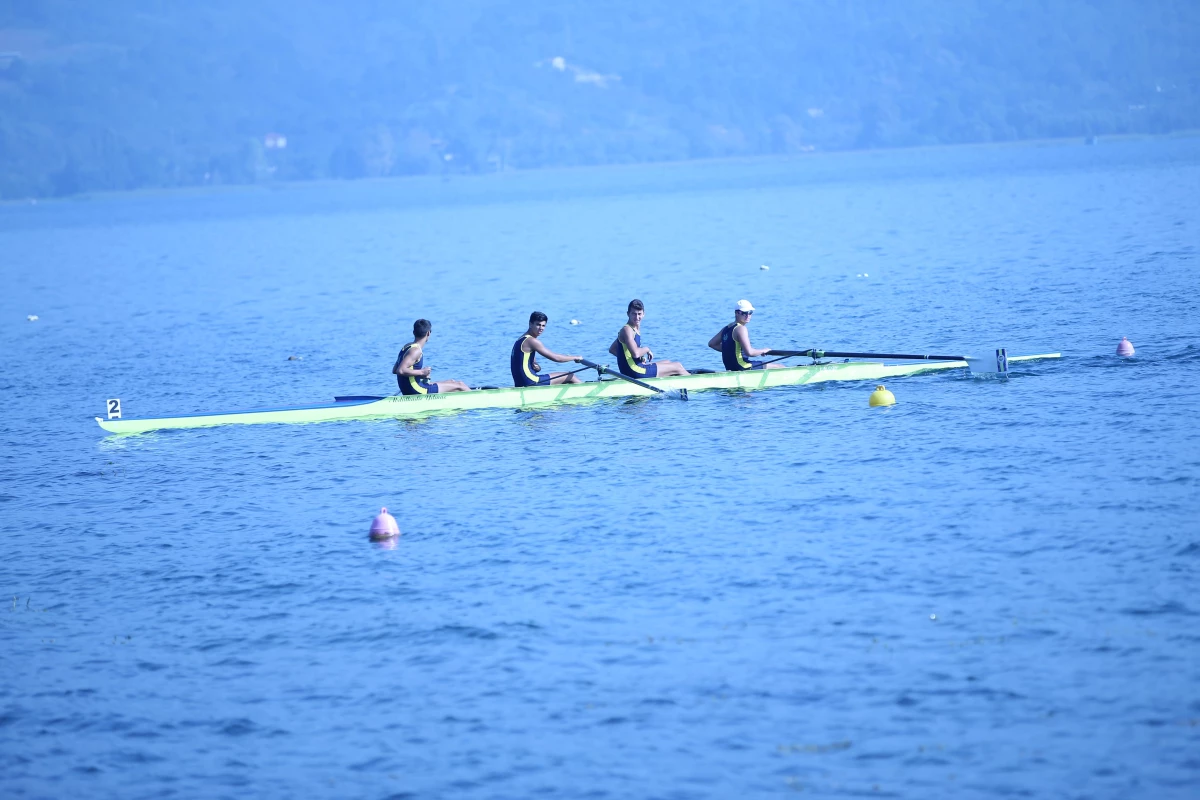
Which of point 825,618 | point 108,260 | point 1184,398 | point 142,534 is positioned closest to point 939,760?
point 825,618

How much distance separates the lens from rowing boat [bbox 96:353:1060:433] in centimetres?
2405

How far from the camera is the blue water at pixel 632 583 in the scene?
10.9m

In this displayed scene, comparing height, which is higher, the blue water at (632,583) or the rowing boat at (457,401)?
the rowing boat at (457,401)

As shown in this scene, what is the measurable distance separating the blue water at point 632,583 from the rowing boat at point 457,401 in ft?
0.84

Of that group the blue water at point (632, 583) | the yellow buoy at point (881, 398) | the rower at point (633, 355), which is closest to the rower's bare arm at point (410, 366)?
the blue water at point (632, 583)

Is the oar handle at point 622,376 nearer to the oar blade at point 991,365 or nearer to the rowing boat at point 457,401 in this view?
the rowing boat at point 457,401

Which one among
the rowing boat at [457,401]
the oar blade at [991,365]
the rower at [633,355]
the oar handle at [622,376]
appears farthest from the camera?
the oar blade at [991,365]

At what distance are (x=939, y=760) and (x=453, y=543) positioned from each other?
761 cm

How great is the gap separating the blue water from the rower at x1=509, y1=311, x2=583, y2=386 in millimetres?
562

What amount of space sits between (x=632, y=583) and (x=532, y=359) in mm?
10003

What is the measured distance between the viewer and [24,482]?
21.6 metres

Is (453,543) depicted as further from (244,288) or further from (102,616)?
(244,288)

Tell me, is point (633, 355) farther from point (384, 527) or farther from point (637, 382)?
point (384, 527)

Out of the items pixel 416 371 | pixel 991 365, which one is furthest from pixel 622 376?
pixel 991 365
